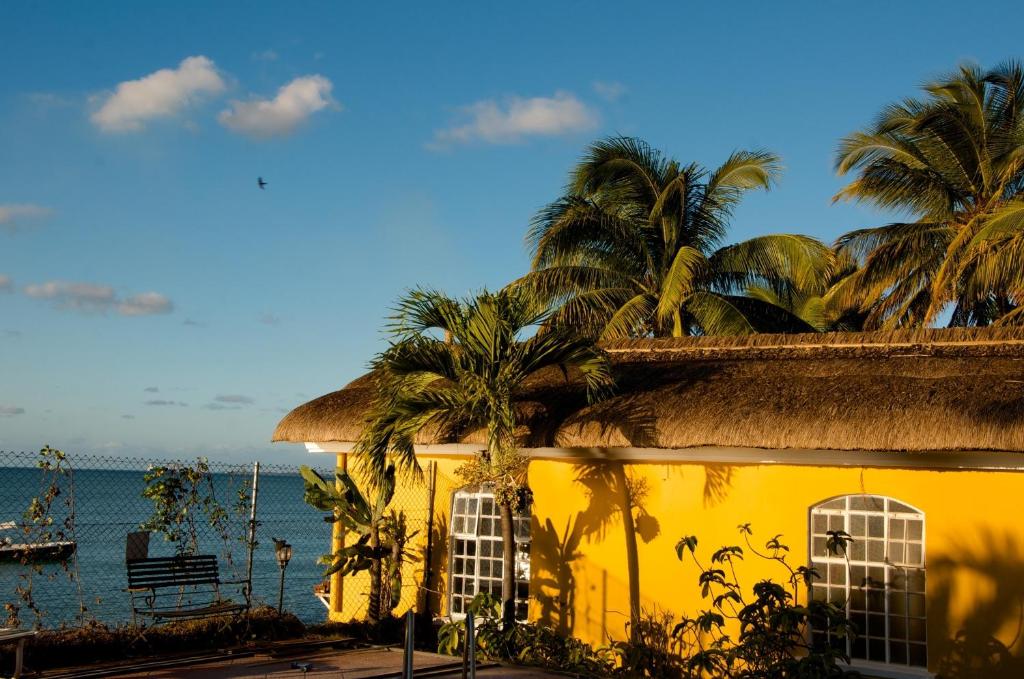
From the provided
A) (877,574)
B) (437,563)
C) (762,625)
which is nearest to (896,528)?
(877,574)

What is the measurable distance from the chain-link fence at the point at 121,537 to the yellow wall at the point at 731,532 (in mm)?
3615

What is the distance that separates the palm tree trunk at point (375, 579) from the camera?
1178cm

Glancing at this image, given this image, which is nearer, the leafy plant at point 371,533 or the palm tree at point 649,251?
the leafy plant at point 371,533

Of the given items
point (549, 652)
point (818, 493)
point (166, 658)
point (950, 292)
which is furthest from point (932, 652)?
point (950, 292)

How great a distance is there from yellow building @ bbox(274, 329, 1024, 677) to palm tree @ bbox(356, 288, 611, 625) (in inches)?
25.5

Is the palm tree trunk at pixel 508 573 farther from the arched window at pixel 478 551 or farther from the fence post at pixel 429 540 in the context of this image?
the fence post at pixel 429 540

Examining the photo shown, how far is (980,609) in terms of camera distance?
910cm

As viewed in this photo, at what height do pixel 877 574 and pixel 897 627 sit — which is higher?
pixel 877 574

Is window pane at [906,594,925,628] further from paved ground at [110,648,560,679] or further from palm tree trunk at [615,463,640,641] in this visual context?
paved ground at [110,648,560,679]

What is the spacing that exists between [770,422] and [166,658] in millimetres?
6386

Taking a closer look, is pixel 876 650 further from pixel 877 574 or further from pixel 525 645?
pixel 525 645

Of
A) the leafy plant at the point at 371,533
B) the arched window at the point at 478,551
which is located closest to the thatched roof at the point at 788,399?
the leafy plant at the point at 371,533

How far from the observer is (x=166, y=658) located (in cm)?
1001

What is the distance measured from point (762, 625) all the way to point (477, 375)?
362 cm
